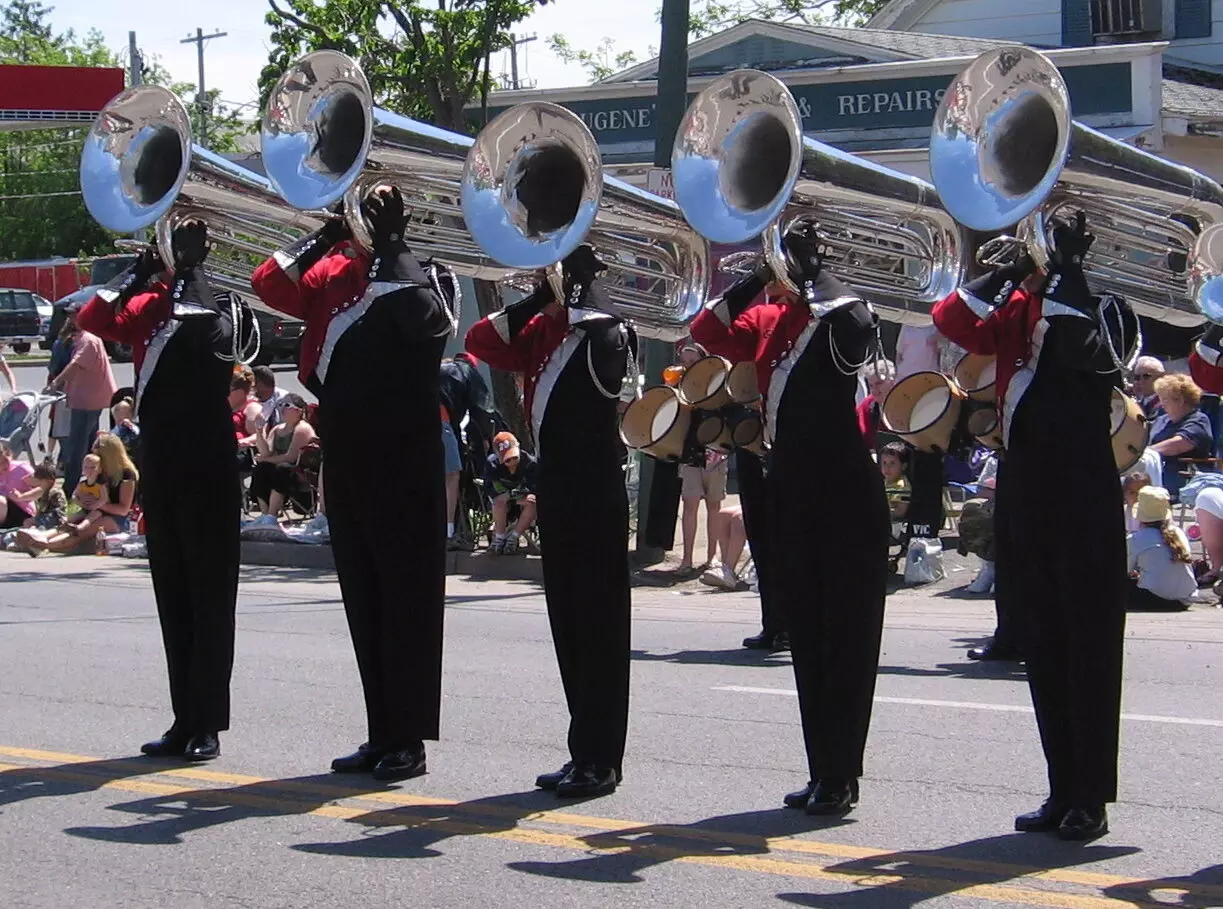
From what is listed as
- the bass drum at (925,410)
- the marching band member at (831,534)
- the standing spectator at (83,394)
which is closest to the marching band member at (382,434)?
the marching band member at (831,534)

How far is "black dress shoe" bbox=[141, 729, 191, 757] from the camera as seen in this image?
7.16 meters

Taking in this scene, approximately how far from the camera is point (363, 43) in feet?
55.5

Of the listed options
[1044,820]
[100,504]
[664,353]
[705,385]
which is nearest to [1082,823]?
[1044,820]

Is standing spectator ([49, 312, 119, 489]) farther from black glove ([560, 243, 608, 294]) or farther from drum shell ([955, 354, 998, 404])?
black glove ([560, 243, 608, 294])

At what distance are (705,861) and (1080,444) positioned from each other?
160cm

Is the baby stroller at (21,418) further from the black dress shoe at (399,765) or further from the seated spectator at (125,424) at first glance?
the black dress shoe at (399,765)

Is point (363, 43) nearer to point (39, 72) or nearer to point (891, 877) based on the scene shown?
point (39, 72)

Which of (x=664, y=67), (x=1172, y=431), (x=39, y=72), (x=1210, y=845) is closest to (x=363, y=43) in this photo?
(x=664, y=67)

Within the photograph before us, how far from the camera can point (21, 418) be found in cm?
1900

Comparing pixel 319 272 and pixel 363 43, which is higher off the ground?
pixel 363 43

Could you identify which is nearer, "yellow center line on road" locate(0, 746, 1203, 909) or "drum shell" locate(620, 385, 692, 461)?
"yellow center line on road" locate(0, 746, 1203, 909)

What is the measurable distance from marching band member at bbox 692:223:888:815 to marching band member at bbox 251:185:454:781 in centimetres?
121

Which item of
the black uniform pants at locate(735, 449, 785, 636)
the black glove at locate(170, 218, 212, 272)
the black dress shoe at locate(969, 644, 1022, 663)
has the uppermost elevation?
the black glove at locate(170, 218, 212, 272)

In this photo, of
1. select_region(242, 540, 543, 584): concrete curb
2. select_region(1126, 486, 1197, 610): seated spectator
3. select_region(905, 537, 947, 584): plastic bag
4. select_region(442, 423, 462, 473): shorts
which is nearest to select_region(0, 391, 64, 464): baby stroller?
select_region(242, 540, 543, 584): concrete curb
